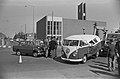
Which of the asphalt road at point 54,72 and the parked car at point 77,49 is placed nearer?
the asphalt road at point 54,72

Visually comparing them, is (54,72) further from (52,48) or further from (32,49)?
(32,49)

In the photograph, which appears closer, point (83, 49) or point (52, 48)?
point (83, 49)

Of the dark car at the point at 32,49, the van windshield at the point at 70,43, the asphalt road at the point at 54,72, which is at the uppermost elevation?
the van windshield at the point at 70,43

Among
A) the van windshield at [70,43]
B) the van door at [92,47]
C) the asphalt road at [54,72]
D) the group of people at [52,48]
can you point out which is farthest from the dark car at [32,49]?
the van door at [92,47]

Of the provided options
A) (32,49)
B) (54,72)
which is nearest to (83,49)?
(54,72)

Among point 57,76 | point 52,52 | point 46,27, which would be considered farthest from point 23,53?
point 46,27

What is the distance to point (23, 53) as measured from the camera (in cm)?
1570

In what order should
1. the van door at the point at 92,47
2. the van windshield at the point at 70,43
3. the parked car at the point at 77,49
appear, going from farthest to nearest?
the van door at the point at 92,47, the van windshield at the point at 70,43, the parked car at the point at 77,49

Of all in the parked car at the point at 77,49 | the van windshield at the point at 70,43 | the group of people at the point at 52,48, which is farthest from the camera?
the group of people at the point at 52,48

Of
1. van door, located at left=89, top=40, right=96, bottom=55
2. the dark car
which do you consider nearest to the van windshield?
van door, located at left=89, top=40, right=96, bottom=55

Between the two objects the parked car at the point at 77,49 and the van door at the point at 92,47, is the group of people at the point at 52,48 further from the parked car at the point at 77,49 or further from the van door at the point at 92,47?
the van door at the point at 92,47

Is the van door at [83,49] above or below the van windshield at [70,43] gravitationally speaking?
below

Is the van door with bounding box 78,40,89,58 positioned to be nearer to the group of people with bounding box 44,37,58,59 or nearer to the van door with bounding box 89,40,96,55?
the van door with bounding box 89,40,96,55

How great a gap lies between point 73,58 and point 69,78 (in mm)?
3767
